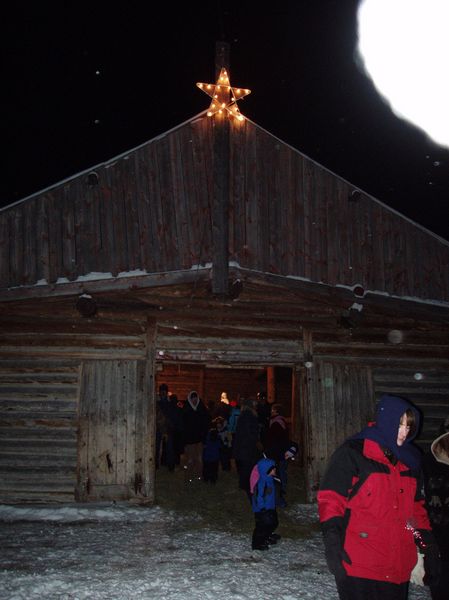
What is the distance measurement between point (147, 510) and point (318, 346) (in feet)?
14.4

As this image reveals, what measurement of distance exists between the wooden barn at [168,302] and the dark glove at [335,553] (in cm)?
594

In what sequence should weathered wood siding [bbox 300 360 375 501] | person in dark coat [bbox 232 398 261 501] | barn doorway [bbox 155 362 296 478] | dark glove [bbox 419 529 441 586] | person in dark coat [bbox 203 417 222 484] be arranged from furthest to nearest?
1. barn doorway [bbox 155 362 296 478]
2. person in dark coat [bbox 203 417 222 484]
3. weathered wood siding [bbox 300 360 375 501]
4. person in dark coat [bbox 232 398 261 501]
5. dark glove [bbox 419 529 441 586]

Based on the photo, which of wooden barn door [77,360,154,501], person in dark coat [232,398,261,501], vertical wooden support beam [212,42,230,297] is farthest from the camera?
person in dark coat [232,398,261,501]

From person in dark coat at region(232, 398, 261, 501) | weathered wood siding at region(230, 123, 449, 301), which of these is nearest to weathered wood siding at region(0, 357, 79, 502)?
person in dark coat at region(232, 398, 261, 501)

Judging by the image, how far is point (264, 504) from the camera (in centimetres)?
686

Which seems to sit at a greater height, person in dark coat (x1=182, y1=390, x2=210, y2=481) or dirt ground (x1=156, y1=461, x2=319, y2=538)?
person in dark coat (x1=182, y1=390, x2=210, y2=481)

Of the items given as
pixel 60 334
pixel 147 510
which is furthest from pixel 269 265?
pixel 147 510

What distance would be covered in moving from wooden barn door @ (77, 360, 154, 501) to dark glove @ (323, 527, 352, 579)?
6641 mm

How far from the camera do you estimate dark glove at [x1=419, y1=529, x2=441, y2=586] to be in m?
3.21

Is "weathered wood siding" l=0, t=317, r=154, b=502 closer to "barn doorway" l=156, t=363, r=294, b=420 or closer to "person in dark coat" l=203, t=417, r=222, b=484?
"person in dark coat" l=203, t=417, r=222, b=484

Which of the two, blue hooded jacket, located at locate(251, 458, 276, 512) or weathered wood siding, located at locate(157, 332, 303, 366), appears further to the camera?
weathered wood siding, located at locate(157, 332, 303, 366)

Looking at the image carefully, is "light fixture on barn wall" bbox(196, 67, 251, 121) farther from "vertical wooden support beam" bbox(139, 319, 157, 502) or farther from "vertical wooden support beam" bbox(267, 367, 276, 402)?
"vertical wooden support beam" bbox(267, 367, 276, 402)

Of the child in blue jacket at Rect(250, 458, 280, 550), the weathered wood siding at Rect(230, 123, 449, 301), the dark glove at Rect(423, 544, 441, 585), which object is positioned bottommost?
the child in blue jacket at Rect(250, 458, 280, 550)

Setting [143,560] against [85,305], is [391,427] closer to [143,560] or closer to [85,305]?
[143,560]
